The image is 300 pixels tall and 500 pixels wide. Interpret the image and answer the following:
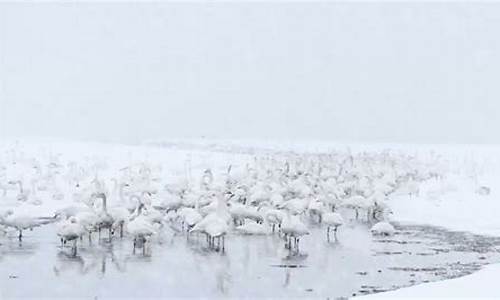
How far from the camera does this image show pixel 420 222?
64.0ft

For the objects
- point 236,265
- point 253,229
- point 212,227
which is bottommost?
point 236,265

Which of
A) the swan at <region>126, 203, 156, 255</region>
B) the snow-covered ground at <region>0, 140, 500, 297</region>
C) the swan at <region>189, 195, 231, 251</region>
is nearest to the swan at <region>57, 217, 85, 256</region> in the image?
the swan at <region>126, 203, 156, 255</region>

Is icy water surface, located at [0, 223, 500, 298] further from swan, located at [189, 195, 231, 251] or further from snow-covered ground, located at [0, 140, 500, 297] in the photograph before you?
snow-covered ground, located at [0, 140, 500, 297]

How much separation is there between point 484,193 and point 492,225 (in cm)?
552

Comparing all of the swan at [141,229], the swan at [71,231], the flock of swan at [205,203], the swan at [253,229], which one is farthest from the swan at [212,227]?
the swan at [71,231]

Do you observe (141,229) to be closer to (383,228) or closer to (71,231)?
(71,231)

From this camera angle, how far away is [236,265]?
13.3m

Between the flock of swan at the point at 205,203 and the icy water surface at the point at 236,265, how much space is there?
0.33 metres

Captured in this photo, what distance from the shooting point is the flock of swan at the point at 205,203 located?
49.3 feet

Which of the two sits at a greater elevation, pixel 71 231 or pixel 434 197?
pixel 434 197

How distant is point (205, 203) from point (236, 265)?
15.1ft

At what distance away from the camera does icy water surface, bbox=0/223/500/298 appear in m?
11.7

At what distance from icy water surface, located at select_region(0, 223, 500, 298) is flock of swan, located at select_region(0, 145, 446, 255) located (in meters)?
0.33

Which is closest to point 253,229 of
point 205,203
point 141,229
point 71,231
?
point 205,203
